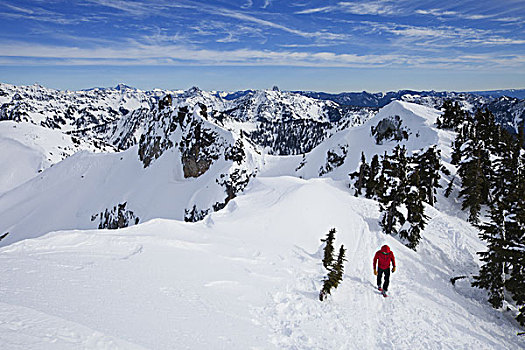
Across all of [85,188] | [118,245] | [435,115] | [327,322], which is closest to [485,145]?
[435,115]

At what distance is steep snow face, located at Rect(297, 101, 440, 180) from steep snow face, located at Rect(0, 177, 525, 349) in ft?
111

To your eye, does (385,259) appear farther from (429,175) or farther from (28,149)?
(28,149)

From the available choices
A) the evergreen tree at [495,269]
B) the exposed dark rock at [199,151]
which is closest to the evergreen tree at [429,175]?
the evergreen tree at [495,269]

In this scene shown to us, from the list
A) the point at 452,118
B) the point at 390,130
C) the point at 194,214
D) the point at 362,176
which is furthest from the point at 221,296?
the point at 452,118

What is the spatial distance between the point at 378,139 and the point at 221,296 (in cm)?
5256

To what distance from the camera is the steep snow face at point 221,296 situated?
17.4 ft

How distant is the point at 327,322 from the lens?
791cm

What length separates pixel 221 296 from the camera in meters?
7.86

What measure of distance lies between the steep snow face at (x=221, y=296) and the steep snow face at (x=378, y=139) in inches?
1330

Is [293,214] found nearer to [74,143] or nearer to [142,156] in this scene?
[142,156]

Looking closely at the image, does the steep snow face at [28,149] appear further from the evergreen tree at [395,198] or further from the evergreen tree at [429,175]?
the evergreen tree at [395,198]

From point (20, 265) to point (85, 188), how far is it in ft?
232

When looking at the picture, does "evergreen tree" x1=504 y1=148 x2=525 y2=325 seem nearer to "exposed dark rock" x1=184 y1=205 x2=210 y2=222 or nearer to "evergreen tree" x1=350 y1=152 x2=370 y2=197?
"evergreen tree" x1=350 y1=152 x2=370 y2=197

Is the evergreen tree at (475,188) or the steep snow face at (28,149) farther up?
the evergreen tree at (475,188)
